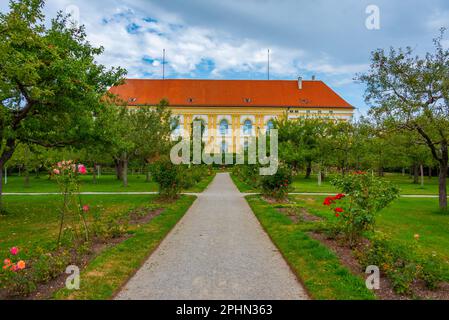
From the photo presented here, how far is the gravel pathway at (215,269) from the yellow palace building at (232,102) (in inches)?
2682

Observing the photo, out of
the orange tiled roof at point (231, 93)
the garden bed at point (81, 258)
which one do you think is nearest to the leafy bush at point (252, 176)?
the garden bed at point (81, 258)

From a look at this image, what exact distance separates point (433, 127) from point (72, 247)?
38.0 ft

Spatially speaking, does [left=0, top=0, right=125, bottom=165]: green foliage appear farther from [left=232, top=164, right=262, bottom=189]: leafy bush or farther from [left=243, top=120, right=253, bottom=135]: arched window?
[left=243, top=120, right=253, bottom=135]: arched window

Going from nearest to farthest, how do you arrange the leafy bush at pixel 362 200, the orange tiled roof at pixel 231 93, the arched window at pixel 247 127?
the leafy bush at pixel 362 200 → the orange tiled roof at pixel 231 93 → the arched window at pixel 247 127

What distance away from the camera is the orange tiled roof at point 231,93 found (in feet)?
259

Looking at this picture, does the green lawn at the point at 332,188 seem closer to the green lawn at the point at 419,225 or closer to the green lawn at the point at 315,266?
the green lawn at the point at 419,225

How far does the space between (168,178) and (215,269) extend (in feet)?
36.4

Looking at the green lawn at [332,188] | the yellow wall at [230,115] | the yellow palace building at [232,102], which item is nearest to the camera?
the green lawn at [332,188]

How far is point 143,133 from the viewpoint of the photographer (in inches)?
1217

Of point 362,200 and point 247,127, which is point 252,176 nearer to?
point 362,200

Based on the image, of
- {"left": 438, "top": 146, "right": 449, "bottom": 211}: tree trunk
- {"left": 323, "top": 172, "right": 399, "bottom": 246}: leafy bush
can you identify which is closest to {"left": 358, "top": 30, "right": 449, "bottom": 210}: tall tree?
{"left": 438, "top": 146, "right": 449, "bottom": 211}: tree trunk

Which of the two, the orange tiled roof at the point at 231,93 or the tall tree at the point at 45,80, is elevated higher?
the orange tiled roof at the point at 231,93
